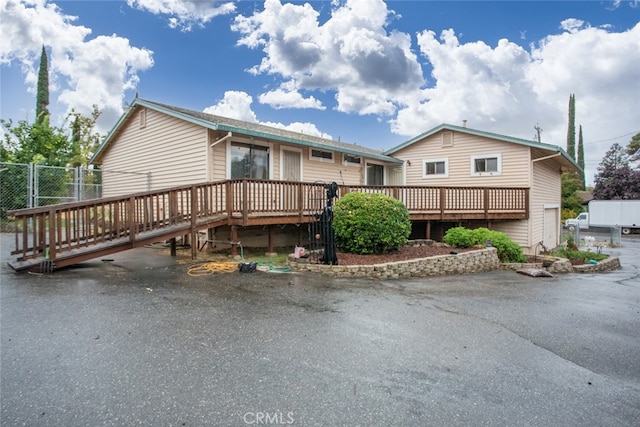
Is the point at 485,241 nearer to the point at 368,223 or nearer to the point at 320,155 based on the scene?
the point at 368,223

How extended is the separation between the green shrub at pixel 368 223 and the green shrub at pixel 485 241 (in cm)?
248

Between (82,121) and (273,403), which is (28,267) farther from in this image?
(82,121)

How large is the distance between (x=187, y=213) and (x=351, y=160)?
24.4 ft

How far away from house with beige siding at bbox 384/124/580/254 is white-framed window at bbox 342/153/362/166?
2.60m

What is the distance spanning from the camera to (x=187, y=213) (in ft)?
24.8

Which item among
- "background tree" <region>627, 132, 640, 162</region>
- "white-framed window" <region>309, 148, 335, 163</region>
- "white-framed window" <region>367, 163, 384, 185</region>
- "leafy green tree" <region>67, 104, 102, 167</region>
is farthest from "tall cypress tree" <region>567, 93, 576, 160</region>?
"leafy green tree" <region>67, 104, 102, 167</region>

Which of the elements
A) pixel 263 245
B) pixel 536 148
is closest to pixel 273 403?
pixel 263 245

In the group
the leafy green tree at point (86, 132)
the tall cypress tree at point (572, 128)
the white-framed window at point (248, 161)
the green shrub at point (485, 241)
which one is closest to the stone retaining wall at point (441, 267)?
the green shrub at point (485, 241)

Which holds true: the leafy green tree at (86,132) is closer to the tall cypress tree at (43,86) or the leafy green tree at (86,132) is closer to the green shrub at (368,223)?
the tall cypress tree at (43,86)

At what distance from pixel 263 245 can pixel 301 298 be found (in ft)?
18.3

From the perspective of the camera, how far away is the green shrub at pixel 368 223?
25.9ft

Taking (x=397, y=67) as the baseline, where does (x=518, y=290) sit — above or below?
below

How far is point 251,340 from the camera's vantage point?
10.7ft

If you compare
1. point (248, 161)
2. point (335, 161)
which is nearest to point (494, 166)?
point (335, 161)
